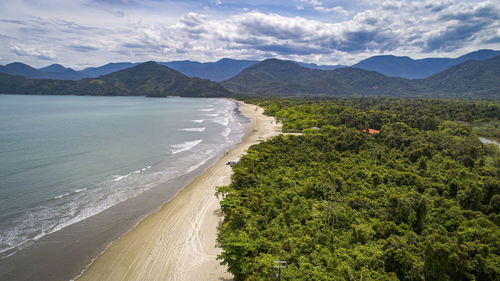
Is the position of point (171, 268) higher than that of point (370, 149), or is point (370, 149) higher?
point (370, 149)

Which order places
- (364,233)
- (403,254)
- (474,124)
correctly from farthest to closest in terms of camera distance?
(474,124) → (364,233) → (403,254)

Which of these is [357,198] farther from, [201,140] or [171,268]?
[201,140]

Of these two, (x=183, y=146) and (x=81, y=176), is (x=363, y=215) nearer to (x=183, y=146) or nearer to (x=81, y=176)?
(x=81, y=176)

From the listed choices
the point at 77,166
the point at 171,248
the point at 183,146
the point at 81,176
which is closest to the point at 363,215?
the point at 171,248

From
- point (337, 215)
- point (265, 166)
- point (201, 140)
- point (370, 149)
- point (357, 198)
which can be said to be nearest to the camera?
point (337, 215)

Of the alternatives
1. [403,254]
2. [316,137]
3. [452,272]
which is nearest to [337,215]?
[403,254]

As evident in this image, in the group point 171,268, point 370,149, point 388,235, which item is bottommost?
point 171,268

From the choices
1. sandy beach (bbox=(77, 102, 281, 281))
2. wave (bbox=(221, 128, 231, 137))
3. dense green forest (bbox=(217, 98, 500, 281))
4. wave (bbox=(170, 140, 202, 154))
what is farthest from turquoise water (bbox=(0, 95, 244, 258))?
dense green forest (bbox=(217, 98, 500, 281))

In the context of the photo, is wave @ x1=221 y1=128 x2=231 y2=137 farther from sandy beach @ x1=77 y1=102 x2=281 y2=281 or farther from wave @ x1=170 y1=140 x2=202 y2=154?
sandy beach @ x1=77 y1=102 x2=281 y2=281
